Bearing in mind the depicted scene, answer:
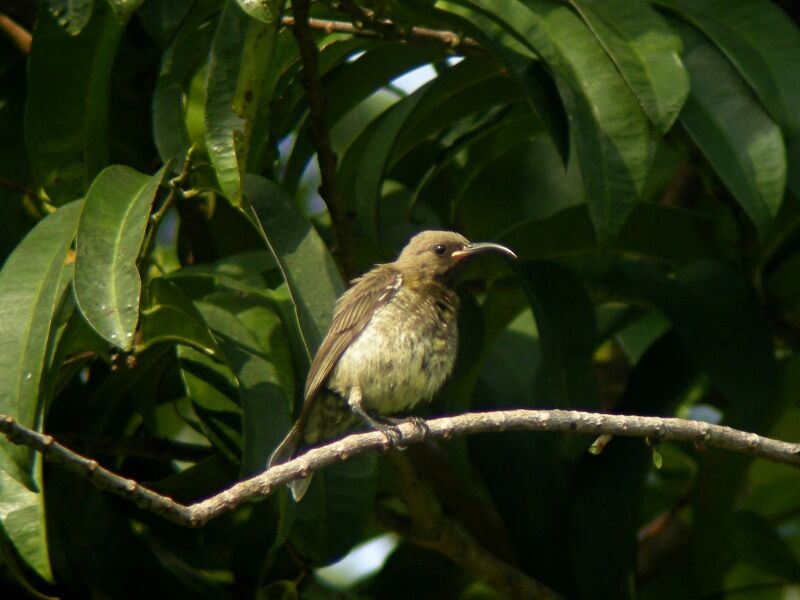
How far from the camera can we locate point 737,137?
13.3 feet

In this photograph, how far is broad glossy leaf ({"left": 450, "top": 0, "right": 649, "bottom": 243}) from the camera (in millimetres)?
3738

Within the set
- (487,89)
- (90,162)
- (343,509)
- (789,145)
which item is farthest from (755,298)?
(90,162)

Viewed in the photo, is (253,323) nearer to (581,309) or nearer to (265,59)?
(265,59)

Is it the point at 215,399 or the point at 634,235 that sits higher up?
the point at 215,399

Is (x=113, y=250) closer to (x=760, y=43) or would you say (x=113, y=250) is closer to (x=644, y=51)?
(x=644, y=51)

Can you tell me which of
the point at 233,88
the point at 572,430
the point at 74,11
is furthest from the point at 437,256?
the point at 74,11

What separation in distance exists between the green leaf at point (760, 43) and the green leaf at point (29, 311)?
218 centimetres

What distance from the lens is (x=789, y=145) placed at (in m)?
4.48

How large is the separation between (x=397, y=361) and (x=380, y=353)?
71 millimetres

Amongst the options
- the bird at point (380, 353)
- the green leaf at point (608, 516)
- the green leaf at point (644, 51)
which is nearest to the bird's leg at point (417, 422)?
the bird at point (380, 353)

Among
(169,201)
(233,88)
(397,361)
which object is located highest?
(233,88)

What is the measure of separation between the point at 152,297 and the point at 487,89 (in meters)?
1.58

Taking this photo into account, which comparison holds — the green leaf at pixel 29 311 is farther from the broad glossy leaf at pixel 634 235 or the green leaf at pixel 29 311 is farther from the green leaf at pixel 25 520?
the broad glossy leaf at pixel 634 235

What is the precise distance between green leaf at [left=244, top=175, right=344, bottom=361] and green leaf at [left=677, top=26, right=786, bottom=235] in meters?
1.27
